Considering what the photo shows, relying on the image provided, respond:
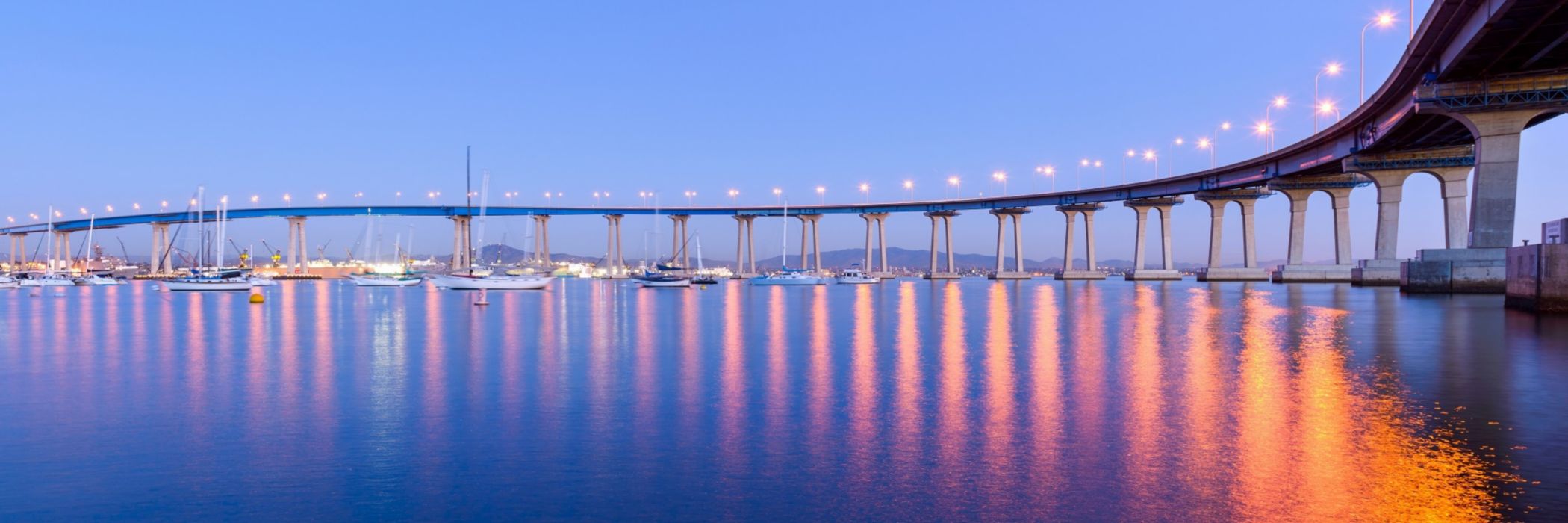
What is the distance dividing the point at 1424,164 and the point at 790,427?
86.7m

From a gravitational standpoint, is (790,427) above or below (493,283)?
above

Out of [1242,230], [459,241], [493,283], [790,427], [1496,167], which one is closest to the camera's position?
[790,427]

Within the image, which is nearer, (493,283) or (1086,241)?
(493,283)

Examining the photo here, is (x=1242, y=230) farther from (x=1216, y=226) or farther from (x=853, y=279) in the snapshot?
(x=853, y=279)

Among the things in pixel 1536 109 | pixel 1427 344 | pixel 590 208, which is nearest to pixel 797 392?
pixel 1427 344

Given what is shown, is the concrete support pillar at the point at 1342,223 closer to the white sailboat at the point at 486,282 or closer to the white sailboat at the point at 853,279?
the white sailboat at the point at 853,279

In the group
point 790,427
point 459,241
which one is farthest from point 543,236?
point 790,427

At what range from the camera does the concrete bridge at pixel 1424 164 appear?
45.7 metres

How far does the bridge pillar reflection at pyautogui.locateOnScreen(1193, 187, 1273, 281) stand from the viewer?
130500 millimetres

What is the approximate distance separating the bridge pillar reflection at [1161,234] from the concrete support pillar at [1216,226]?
5.67 meters

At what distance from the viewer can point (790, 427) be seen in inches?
555

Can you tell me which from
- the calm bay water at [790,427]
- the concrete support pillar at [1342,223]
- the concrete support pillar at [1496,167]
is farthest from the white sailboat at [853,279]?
the calm bay water at [790,427]

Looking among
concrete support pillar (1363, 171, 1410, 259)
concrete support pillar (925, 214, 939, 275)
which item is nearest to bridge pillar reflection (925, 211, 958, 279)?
concrete support pillar (925, 214, 939, 275)

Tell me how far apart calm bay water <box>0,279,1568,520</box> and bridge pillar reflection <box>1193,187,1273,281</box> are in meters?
105
